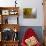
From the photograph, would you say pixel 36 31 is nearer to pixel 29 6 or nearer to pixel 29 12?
pixel 29 12

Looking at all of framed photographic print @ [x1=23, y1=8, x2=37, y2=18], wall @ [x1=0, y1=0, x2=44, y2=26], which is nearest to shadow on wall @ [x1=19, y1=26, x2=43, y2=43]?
wall @ [x1=0, y1=0, x2=44, y2=26]

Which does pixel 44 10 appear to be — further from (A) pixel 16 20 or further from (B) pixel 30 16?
(A) pixel 16 20

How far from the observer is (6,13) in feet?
16.5

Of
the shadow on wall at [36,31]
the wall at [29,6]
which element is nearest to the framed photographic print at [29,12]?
the wall at [29,6]

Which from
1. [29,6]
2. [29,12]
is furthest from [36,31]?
[29,6]

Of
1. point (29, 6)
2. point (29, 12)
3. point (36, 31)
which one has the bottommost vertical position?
point (36, 31)

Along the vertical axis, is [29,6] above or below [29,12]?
above

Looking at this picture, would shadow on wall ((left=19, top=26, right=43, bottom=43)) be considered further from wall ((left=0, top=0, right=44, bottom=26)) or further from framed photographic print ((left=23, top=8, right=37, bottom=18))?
framed photographic print ((left=23, top=8, right=37, bottom=18))

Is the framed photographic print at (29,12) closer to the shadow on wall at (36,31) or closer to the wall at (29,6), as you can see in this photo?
the wall at (29,6)

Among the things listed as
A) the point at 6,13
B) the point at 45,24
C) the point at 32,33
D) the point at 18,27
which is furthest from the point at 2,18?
the point at 45,24

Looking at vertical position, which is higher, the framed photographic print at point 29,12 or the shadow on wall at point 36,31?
the framed photographic print at point 29,12

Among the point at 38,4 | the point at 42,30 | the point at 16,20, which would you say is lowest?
the point at 42,30

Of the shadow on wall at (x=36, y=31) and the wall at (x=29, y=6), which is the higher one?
the wall at (x=29, y=6)

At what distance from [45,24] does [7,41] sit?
4.20 feet
